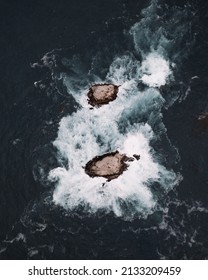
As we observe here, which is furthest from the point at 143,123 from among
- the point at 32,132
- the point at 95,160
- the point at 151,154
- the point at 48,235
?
the point at 48,235

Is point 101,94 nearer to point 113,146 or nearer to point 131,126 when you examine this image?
point 131,126

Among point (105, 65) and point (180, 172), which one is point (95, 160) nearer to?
point (180, 172)

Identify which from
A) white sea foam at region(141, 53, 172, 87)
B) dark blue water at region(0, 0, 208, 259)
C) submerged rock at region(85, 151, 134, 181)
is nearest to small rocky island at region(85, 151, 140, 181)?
submerged rock at region(85, 151, 134, 181)

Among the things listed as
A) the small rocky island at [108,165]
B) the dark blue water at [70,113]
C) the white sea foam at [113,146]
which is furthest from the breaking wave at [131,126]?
the small rocky island at [108,165]

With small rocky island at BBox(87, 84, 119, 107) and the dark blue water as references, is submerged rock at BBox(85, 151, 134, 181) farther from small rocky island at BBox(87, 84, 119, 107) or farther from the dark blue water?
small rocky island at BBox(87, 84, 119, 107)

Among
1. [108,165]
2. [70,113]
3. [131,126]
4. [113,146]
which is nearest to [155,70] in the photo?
[131,126]

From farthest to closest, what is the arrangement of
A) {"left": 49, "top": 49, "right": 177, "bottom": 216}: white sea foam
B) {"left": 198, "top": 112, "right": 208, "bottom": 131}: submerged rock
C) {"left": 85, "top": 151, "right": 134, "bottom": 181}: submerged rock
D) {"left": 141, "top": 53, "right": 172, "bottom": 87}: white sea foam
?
{"left": 141, "top": 53, "right": 172, "bottom": 87}: white sea foam → {"left": 198, "top": 112, "right": 208, "bottom": 131}: submerged rock → {"left": 85, "top": 151, "right": 134, "bottom": 181}: submerged rock → {"left": 49, "top": 49, "right": 177, "bottom": 216}: white sea foam
